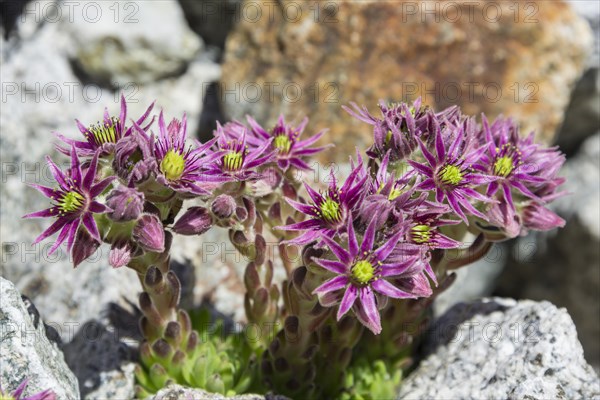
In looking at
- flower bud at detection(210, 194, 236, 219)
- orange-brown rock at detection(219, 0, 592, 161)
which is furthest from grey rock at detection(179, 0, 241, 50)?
flower bud at detection(210, 194, 236, 219)

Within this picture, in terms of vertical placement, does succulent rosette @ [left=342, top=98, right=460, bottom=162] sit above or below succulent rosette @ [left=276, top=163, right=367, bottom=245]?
above

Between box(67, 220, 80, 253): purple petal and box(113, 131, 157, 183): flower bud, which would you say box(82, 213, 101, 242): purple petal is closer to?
box(67, 220, 80, 253): purple petal

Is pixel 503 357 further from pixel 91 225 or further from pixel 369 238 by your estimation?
pixel 91 225

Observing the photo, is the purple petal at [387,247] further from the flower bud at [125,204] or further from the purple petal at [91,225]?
the purple petal at [91,225]

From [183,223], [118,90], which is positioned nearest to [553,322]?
[183,223]

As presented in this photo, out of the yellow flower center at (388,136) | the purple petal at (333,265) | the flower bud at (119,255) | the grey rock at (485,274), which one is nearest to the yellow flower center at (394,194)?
the yellow flower center at (388,136)

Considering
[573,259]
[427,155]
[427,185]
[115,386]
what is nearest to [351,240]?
[427,185]

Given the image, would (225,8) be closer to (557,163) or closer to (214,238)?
(214,238)
